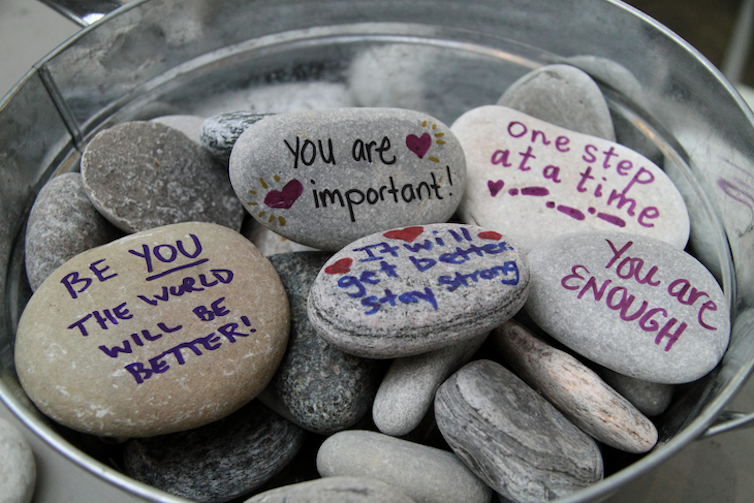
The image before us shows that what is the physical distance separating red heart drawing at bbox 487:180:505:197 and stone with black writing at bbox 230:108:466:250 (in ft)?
0.38

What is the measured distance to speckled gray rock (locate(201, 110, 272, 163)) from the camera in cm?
93

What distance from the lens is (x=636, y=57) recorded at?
3.59ft

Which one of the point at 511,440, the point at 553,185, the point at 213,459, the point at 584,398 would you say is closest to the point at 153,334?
the point at 213,459

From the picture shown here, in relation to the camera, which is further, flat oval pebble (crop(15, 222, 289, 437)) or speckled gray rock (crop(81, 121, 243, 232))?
speckled gray rock (crop(81, 121, 243, 232))

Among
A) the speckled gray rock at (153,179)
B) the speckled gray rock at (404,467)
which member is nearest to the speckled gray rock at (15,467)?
the speckled gray rock at (153,179)

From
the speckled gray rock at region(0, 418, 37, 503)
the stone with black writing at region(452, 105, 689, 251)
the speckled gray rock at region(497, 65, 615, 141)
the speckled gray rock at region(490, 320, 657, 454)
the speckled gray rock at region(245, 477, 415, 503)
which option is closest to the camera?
the speckled gray rock at region(245, 477, 415, 503)

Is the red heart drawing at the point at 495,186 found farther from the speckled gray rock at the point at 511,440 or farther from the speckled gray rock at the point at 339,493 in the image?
the speckled gray rock at the point at 339,493

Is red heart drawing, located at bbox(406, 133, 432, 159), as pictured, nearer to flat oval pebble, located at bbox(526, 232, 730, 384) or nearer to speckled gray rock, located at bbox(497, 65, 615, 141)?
flat oval pebble, located at bbox(526, 232, 730, 384)

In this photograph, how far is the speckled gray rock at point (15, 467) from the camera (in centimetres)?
85

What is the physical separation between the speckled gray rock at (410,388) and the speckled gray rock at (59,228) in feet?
1.86

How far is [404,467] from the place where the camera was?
73cm

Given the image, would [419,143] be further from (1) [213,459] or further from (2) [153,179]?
(1) [213,459]

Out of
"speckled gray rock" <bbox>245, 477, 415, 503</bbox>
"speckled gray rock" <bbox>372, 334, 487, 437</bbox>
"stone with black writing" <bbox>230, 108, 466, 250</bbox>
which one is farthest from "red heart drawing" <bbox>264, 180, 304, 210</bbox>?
"speckled gray rock" <bbox>245, 477, 415, 503</bbox>

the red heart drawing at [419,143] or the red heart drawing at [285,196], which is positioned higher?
the red heart drawing at [419,143]
